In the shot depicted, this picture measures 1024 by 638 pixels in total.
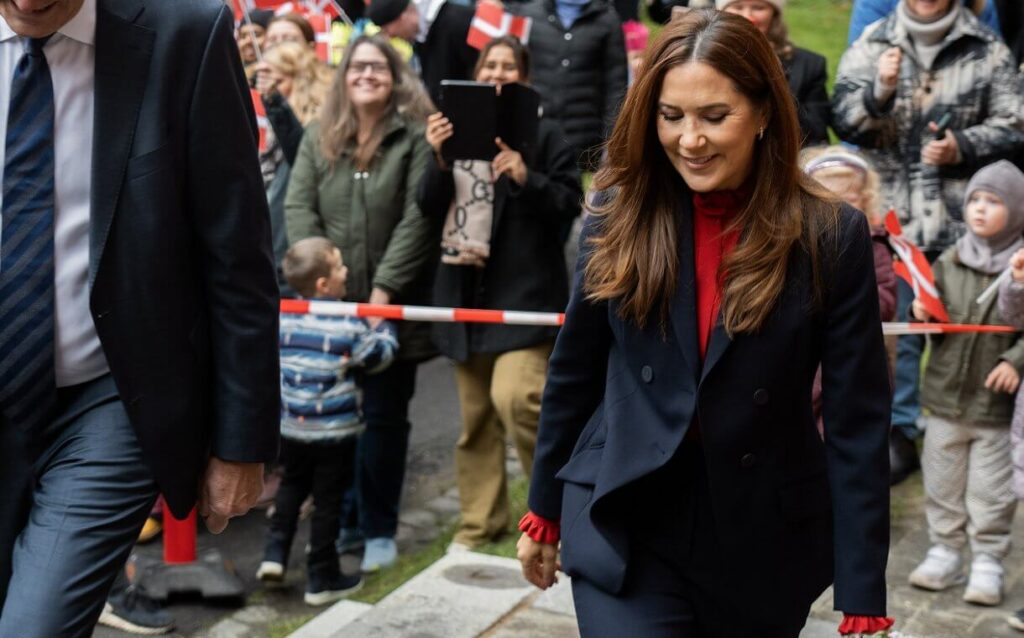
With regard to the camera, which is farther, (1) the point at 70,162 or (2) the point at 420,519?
(2) the point at 420,519

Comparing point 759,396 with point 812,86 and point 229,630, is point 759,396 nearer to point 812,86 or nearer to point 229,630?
point 229,630

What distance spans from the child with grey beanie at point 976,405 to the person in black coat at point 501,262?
1.58 meters

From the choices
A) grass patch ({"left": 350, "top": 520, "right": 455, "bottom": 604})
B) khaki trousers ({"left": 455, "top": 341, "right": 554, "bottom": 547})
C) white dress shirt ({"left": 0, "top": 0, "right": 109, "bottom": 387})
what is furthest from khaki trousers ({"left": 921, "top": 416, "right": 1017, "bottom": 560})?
white dress shirt ({"left": 0, "top": 0, "right": 109, "bottom": 387})

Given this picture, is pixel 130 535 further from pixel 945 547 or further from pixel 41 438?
pixel 945 547

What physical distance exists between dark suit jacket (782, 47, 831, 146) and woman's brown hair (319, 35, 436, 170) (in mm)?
1816

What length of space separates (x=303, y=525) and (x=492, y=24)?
257cm

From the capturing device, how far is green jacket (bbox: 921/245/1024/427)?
19.0ft

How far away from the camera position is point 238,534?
7062mm

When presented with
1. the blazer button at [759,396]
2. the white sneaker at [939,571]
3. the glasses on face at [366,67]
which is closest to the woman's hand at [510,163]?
the glasses on face at [366,67]

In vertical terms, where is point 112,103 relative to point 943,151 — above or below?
above

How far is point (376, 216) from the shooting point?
22.2 feet

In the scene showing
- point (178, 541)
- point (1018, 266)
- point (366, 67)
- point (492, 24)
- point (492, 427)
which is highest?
point (492, 24)

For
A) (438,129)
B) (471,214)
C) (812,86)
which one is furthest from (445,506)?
(812,86)

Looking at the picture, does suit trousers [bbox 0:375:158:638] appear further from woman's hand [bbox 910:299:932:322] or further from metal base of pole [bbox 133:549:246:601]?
woman's hand [bbox 910:299:932:322]
